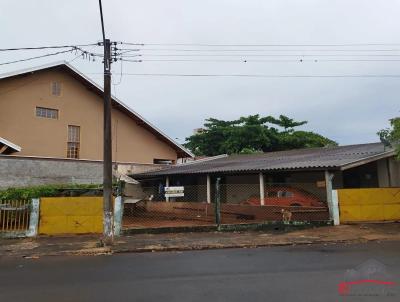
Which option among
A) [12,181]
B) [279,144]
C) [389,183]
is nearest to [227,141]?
[279,144]

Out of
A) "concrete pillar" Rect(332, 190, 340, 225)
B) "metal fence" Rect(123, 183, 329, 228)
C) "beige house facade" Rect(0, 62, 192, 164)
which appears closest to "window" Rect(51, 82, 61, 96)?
"beige house facade" Rect(0, 62, 192, 164)

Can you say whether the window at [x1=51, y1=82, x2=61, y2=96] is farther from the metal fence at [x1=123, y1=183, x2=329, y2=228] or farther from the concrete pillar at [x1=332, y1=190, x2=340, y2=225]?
the concrete pillar at [x1=332, y1=190, x2=340, y2=225]

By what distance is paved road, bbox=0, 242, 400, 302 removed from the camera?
6551 mm

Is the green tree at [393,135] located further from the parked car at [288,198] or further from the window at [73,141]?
the window at [73,141]

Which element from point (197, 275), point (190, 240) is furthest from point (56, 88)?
point (197, 275)

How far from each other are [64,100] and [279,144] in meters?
23.5

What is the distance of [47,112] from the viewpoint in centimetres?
2334

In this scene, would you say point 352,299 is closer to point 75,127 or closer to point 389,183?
point 389,183

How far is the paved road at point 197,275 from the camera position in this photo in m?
6.55

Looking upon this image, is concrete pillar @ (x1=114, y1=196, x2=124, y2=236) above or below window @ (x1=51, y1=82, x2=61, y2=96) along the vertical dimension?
below

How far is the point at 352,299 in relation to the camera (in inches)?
238

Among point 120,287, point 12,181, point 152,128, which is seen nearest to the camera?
point 120,287

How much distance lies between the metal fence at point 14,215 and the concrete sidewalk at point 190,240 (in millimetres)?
871

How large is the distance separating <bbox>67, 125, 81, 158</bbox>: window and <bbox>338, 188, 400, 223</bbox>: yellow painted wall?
14.9 meters
